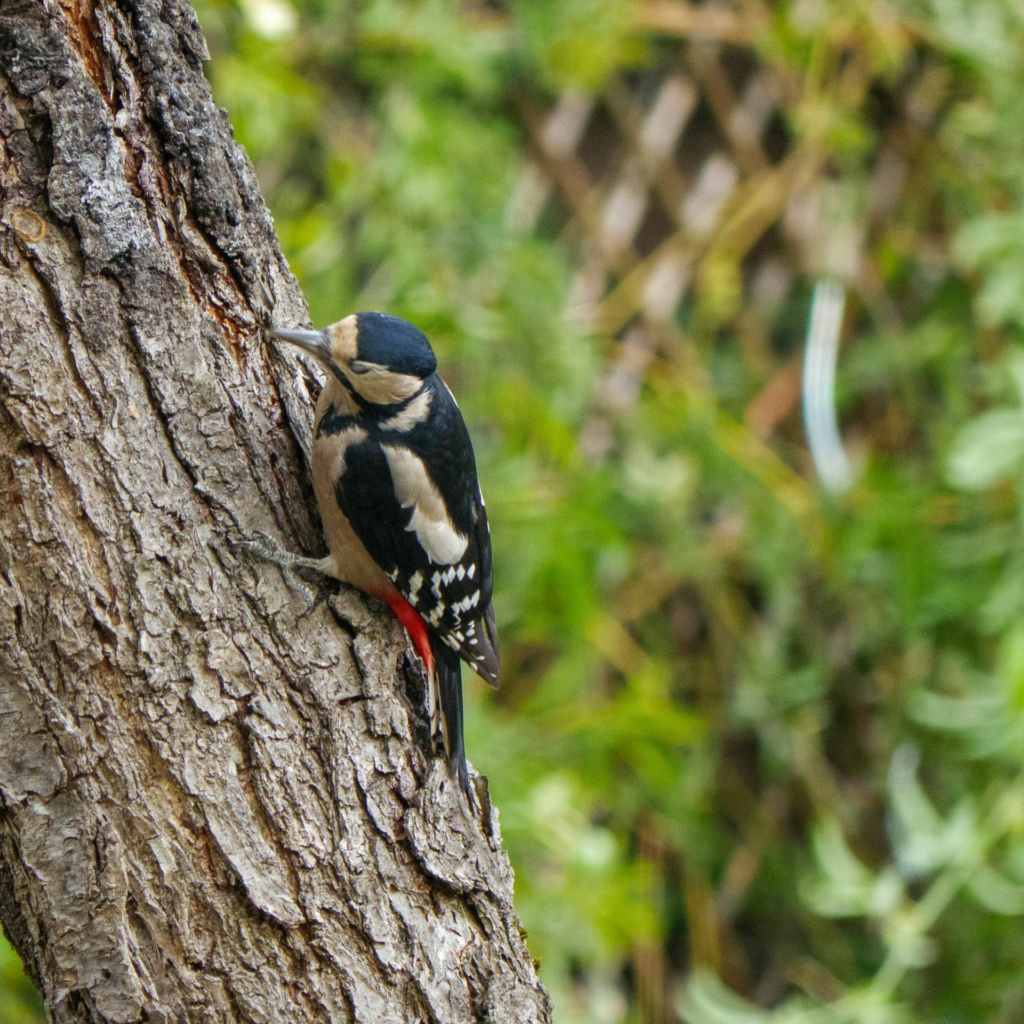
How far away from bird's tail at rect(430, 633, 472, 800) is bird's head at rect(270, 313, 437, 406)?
13.4 inches

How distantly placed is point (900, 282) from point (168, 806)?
3025mm

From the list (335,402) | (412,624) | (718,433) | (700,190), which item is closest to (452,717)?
(412,624)

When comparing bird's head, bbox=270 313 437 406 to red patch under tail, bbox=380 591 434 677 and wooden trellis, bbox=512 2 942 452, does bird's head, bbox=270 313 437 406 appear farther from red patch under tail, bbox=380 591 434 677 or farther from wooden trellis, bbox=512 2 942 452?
wooden trellis, bbox=512 2 942 452

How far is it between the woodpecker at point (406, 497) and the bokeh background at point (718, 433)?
1.77 feet

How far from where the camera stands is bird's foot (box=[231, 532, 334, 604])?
1179mm

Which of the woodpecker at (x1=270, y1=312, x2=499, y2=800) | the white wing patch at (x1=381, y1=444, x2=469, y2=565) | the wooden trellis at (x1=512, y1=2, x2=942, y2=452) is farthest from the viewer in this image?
the wooden trellis at (x1=512, y1=2, x2=942, y2=452)

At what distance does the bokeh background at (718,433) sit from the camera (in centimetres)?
229

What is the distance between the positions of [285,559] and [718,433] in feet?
6.21

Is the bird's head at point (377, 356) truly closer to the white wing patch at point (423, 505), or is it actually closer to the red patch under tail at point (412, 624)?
the white wing patch at point (423, 505)

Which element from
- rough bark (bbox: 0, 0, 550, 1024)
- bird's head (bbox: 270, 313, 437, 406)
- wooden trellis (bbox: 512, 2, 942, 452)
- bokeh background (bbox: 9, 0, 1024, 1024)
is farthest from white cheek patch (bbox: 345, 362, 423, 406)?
wooden trellis (bbox: 512, 2, 942, 452)

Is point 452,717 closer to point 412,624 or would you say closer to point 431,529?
point 412,624

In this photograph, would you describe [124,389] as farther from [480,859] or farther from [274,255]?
[480,859]

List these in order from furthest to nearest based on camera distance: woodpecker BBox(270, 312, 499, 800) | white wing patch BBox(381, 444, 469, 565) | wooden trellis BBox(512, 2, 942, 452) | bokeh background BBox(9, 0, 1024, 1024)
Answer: wooden trellis BBox(512, 2, 942, 452), bokeh background BBox(9, 0, 1024, 1024), white wing patch BBox(381, 444, 469, 565), woodpecker BBox(270, 312, 499, 800)

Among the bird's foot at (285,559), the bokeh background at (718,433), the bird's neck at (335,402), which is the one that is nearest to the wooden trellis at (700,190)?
the bokeh background at (718,433)
